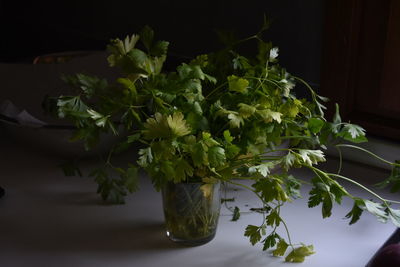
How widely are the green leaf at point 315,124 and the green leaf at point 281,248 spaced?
0.50ft

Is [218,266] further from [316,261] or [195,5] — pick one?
[195,5]

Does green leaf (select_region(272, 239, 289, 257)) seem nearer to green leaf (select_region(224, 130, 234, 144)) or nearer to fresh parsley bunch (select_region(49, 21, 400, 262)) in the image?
fresh parsley bunch (select_region(49, 21, 400, 262))

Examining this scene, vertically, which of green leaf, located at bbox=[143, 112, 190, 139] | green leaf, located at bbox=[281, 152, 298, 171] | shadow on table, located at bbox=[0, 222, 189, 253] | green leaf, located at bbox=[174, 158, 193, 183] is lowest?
shadow on table, located at bbox=[0, 222, 189, 253]

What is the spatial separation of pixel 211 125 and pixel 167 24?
671 millimetres

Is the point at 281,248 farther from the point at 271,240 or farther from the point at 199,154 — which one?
the point at 199,154

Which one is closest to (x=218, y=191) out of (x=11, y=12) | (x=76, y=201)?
(x=76, y=201)

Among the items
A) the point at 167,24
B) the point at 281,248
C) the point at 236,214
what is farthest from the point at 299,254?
the point at 167,24

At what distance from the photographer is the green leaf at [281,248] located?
2.98 ft

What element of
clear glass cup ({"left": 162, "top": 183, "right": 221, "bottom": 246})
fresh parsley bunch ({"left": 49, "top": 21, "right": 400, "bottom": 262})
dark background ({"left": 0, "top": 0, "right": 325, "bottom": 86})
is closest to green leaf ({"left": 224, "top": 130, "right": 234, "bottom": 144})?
fresh parsley bunch ({"left": 49, "top": 21, "right": 400, "bottom": 262})

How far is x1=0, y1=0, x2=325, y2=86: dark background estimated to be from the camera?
50.8 inches

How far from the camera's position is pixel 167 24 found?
152cm

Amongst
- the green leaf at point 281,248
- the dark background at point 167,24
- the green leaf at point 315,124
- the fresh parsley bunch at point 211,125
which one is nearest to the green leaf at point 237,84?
the fresh parsley bunch at point 211,125

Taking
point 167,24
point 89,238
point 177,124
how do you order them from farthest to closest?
point 167,24
point 89,238
point 177,124

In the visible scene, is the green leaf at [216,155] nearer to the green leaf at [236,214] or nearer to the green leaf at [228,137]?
the green leaf at [228,137]
